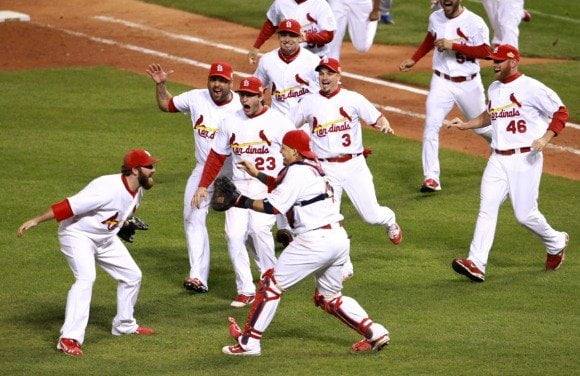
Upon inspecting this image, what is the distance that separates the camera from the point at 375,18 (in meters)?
18.7

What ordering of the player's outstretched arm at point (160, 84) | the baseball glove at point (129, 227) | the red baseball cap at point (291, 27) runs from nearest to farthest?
the baseball glove at point (129, 227) → the player's outstretched arm at point (160, 84) → the red baseball cap at point (291, 27)

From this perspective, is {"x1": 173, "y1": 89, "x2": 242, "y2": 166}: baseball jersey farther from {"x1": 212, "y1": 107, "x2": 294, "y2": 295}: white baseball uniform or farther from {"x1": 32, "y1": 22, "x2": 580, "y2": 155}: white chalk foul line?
{"x1": 32, "y1": 22, "x2": 580, "y2": 155}: white chalk foul line

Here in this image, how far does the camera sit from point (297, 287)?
12531 millimetres

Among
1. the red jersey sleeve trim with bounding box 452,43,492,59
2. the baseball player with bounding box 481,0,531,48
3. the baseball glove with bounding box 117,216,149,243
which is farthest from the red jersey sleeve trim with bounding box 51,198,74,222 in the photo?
the baseball player with bounding box 481,0,531,48

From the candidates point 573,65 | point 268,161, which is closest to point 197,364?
point 268,161

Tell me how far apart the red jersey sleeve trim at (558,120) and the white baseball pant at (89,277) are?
13.9 feet

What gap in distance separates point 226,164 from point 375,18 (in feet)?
22.6

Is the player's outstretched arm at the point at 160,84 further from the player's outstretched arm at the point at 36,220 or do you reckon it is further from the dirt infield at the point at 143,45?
the dirt infield at the point at 143,45

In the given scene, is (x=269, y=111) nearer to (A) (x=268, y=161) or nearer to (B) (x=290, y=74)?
(A) (x=268, y=161)

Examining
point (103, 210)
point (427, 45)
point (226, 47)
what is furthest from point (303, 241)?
point (226, 47)

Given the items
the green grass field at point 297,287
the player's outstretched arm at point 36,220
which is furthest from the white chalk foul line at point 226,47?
the player's outstretched arm at point 36,220

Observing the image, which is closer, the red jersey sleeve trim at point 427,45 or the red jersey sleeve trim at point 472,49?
the red jersey sleeve trim at point 472,49

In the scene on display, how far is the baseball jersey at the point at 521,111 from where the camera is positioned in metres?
12.5

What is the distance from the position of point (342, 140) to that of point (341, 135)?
0.05 metres
